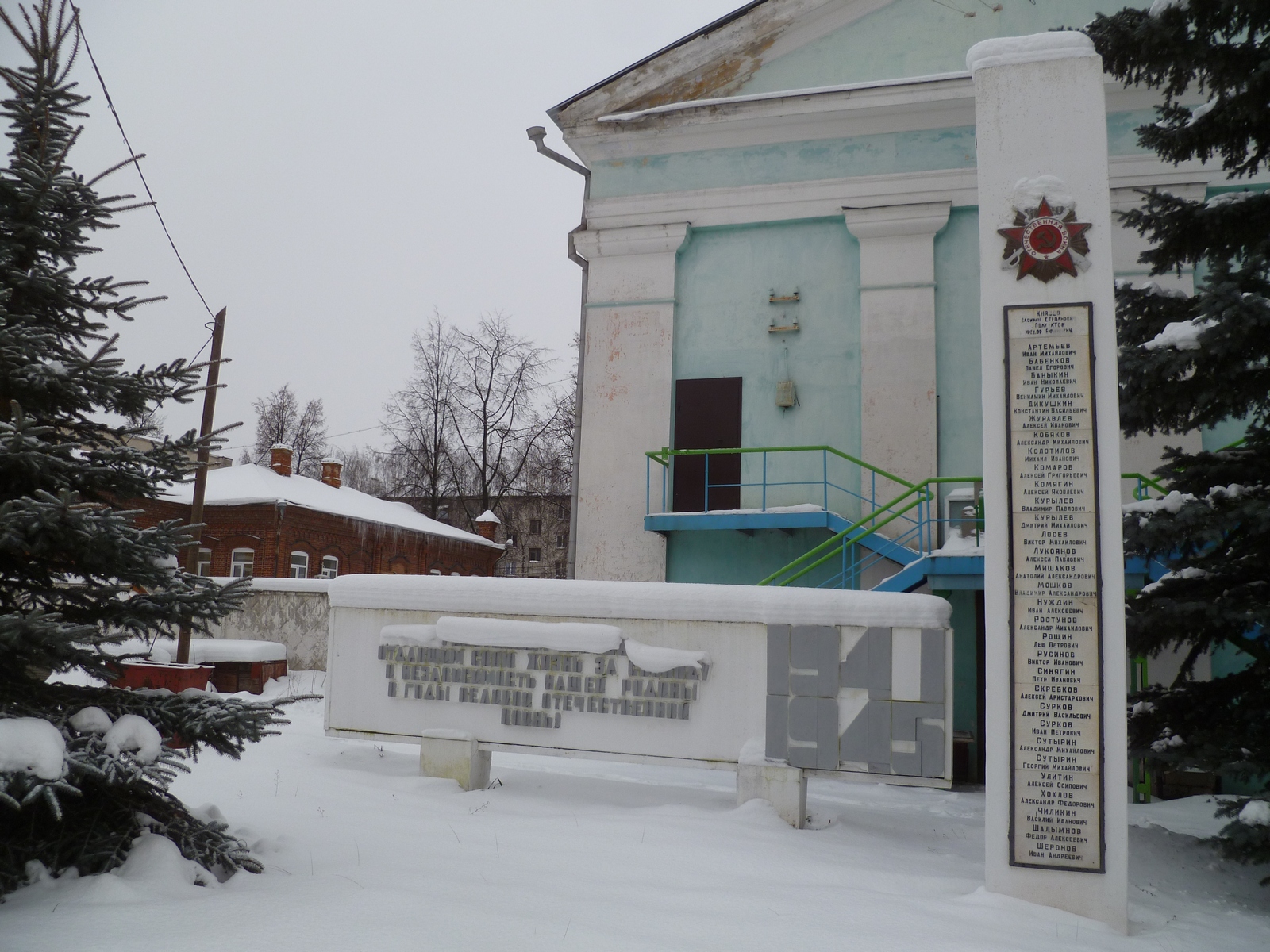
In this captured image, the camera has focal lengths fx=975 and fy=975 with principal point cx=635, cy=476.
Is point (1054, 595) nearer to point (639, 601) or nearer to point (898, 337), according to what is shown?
point (639, 601)

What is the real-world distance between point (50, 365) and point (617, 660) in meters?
4.69

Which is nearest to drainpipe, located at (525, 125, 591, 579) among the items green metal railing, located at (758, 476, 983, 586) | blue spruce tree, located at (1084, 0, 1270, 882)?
green metal railing, located at (758, 476, 983, 586)

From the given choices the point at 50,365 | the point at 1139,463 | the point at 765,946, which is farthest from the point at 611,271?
the point at 765,946

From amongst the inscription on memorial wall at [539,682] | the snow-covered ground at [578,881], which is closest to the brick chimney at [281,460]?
the snow-covered ground at [578,881]

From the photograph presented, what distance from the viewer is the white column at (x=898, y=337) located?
41.5 feet

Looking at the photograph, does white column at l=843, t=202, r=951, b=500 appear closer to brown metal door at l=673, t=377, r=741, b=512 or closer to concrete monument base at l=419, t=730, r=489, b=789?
brown metal door at l=673, t=377, r=741, b=512

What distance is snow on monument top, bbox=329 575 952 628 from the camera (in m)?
7.57

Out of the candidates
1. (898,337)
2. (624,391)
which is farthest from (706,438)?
(898,337)

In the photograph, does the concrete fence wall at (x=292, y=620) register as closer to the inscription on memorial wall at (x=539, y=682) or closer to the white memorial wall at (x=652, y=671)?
the white memorial wall at (x=652, y=671)

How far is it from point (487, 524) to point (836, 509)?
2474 cm

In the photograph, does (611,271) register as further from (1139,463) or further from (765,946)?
(765,946)

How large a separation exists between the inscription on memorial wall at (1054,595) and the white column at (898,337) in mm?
6734

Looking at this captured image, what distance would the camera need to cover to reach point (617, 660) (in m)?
7.98

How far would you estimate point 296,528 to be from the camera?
26266 mm
